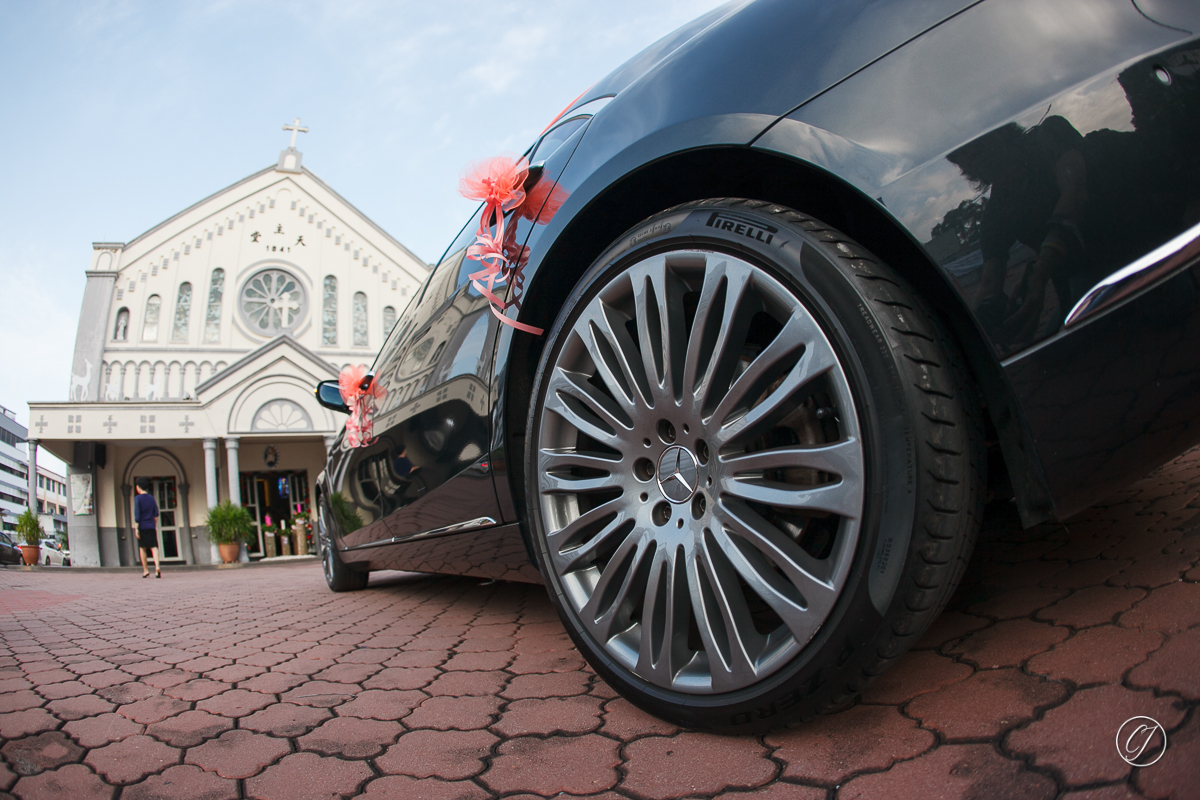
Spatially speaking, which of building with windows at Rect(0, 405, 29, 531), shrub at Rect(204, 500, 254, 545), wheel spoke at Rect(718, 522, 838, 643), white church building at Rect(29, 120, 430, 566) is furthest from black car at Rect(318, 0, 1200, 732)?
building with windows at Rect(0, 405, 29, 531)

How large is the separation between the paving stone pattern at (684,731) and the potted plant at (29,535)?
760 inches

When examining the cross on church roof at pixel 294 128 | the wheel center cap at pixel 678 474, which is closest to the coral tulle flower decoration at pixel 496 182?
the wheel center cap at pixel 678 474

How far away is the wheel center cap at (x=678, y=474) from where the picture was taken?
1222mm

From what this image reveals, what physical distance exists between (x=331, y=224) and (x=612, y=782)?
24152 mm

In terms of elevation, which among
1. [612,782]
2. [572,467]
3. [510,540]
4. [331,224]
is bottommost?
[612,782]

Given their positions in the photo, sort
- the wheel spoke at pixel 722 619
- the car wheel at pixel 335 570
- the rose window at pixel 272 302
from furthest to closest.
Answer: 1. the rose window at pixel 272 302
2. the car wheel at pixel 335 570
3. the wheel spoke at pixel 722 619

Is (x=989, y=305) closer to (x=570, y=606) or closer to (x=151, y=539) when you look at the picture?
(x=570, y=606)

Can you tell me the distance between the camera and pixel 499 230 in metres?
1.70

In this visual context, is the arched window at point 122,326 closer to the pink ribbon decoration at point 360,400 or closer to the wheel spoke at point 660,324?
the pink ribbon decoration at point 360,400

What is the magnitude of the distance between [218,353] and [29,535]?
676 cm

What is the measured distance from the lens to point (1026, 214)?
0.91m

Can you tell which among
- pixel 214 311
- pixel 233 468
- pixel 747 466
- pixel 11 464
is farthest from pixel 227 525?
pixel 11 464

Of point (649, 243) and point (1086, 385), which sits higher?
point (649, 243)

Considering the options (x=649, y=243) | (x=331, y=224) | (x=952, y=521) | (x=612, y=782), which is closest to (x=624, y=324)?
(x=649, y=243)
